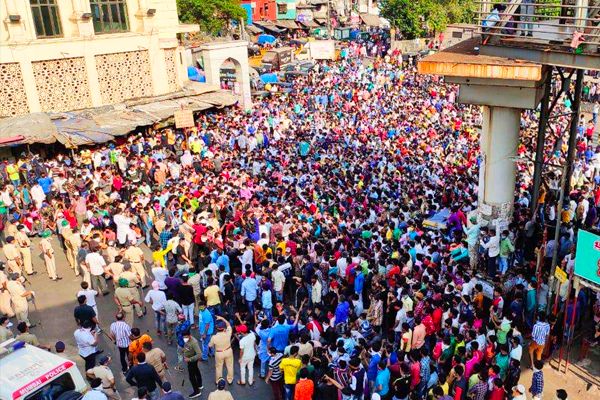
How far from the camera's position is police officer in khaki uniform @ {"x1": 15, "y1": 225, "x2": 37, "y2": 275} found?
13414 mm

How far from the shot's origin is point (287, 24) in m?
64.0

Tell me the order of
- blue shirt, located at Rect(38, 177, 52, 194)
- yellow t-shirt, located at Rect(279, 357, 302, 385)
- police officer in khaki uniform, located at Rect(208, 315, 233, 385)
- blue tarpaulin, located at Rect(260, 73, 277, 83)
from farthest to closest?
blue tarpaulin, located at Rect(260, 73, 277, 83), blue shirt, located at Rect(38, 177, 52, 194), police officer in khaki uniform, located at Rect(208, 315, 233, 385), yellow t-shirt, located at Rect(279, 357, 302, 385)

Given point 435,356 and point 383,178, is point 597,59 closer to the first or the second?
point 435,356

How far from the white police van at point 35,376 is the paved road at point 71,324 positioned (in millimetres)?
2352

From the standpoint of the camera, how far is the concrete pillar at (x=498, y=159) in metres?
12.2

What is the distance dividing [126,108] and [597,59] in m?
19.3

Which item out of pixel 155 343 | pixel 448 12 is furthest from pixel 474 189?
pixel 448 12

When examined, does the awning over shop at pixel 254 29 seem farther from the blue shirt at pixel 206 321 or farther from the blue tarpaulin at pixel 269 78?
the blue shirt at pixel 206 321

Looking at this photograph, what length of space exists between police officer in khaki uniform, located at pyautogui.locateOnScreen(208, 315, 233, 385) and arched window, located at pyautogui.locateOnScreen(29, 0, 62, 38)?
1816cm

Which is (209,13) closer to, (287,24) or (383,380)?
(287,24)

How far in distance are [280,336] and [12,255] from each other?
697 centimetres

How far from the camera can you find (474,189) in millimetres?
16656

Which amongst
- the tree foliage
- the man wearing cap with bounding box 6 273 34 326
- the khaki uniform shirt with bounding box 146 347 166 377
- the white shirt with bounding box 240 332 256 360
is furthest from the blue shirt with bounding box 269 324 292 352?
the tree foliage

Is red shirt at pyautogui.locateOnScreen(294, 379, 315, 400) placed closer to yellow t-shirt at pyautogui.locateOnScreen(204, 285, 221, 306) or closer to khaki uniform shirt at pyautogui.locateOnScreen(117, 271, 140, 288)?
yellow t-shirt at pyautogui.locateOnScreen(204, 285, 221, 306)
